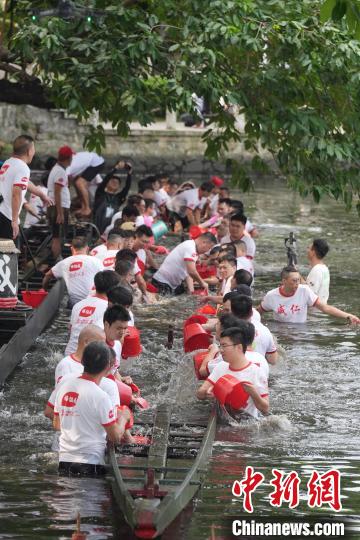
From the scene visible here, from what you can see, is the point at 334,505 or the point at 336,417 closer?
the point at 334,505

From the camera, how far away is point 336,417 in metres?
13.3

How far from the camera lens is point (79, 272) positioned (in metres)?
16.6

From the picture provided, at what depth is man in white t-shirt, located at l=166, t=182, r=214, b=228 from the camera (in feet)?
86.4

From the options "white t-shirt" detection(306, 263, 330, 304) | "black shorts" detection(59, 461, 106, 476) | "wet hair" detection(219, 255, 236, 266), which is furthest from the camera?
"white t-shirt" detection(306, 263, 330, 304)

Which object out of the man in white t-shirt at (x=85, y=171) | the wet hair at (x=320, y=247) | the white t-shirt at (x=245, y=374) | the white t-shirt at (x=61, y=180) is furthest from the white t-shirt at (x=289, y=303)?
the man in white t-shirt at (x=85, y=171)

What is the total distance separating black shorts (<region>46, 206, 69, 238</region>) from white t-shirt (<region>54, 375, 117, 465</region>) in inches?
414

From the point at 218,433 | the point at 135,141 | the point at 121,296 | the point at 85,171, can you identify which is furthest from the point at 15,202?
the point at 135,141

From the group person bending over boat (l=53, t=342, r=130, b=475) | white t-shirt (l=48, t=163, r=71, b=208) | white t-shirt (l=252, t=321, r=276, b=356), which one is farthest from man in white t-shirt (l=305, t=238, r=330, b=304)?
person bending over boat (l=53, t=342, r=130, b=475)

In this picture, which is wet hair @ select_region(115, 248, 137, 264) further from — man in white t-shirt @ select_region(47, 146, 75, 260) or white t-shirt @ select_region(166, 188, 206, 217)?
white t-shirt @ select_region(166, 188, 206, 217)

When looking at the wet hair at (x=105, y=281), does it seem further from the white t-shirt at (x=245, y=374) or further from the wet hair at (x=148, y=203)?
the wet hair at (x=148, y=203)

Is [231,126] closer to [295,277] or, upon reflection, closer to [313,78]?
[313,78]

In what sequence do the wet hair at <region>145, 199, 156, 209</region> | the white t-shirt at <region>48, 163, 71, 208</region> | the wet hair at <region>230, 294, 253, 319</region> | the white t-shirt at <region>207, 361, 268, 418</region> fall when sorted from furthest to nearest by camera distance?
the wet hair at <region>145, 199, 156, 209</region> → the white t-shirt at <region>48, 163, 71, 208</region> → the wet hair at <region>230, 294, 253, 319</region> → the white t-shirt at <region>207, 361, 268, 418</region>

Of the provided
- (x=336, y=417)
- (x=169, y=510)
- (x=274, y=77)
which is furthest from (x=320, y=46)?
(x=169, y=510)

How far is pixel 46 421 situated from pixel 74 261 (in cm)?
399
